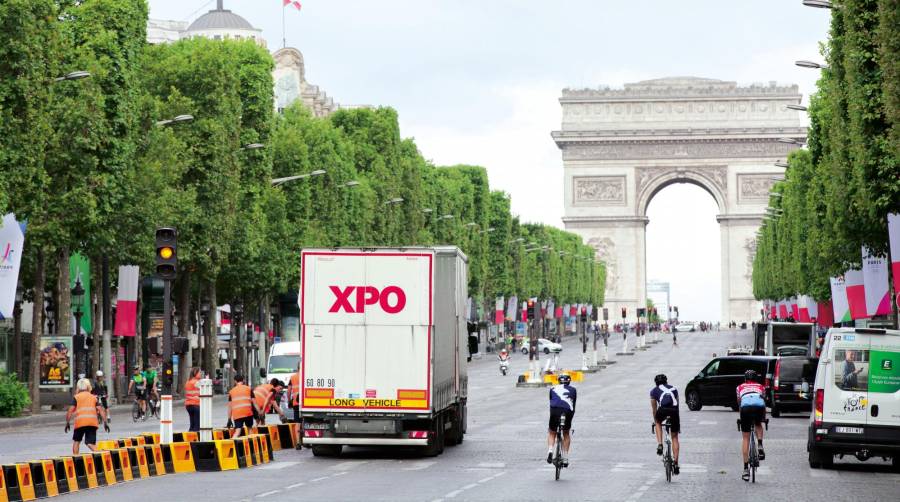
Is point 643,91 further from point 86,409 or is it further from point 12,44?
point 86,409

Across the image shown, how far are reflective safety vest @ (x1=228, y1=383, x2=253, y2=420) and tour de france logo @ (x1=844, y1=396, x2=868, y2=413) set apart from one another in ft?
41.2

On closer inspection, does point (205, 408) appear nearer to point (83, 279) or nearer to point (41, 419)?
point (41, 419)

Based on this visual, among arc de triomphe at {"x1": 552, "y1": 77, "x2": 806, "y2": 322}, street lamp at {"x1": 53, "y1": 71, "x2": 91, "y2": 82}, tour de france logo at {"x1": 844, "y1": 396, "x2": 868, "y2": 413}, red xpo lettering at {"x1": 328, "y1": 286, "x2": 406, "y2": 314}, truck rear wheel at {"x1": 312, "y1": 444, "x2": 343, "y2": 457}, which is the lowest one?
truck rear wheel at {"x1": 312, "y1": 444, "x2": 343, "y2": 457}

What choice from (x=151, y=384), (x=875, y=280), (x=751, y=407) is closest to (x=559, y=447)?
(x=751, y=407)

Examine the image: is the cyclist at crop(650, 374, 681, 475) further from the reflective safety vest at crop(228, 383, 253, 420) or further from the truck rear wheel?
the reflective safety vest at crop(228, 383, 253, 420)

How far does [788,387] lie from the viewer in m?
52.7

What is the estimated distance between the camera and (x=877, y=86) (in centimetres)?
4275

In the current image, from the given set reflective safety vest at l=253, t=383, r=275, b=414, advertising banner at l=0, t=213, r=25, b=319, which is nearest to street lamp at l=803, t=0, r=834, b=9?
reflective safety vest at l=253, t=383, r=275, b=414

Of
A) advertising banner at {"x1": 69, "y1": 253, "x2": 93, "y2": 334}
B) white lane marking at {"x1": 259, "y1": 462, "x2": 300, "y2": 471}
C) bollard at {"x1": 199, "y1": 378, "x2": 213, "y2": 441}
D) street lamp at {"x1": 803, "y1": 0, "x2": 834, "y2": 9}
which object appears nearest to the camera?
white lane marking at {"x1": 259, "y1": 462, "x2": 300, "y2": 471}

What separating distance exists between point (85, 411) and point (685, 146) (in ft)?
483

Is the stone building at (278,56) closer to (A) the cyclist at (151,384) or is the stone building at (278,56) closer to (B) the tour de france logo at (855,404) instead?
(A) the cyclist at (151,384)

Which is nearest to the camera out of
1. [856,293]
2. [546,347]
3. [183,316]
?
[856,293]

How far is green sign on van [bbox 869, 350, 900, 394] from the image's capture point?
31.6m

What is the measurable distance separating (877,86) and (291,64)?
10228 cm
